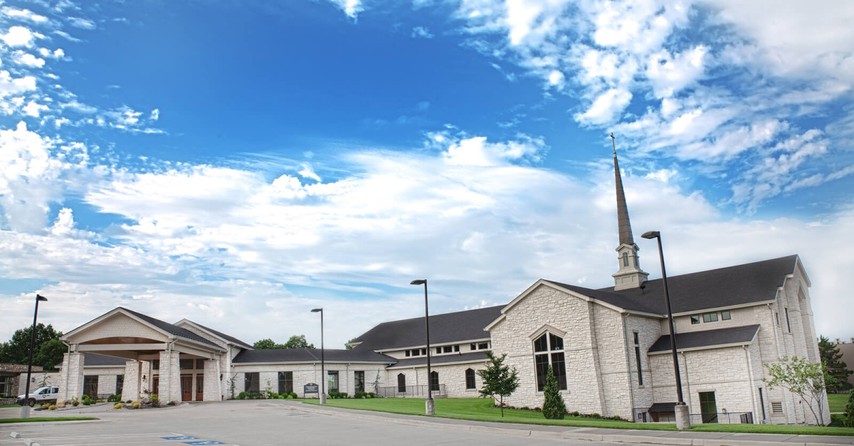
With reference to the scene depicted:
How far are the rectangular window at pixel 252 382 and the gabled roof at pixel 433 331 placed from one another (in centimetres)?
1354

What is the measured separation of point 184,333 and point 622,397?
31856mm

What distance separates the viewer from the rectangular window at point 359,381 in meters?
57.3

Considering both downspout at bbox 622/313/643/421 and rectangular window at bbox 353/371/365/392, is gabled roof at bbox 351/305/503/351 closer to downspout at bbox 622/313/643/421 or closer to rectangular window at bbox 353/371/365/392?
rectangular window at bbox 353/371/365/392

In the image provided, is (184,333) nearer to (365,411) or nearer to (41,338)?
(365,411)

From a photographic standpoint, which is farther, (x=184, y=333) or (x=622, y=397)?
(x=184, y=333)

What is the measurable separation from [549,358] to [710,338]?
938cm

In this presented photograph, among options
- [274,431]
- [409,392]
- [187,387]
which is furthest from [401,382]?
[274,431]

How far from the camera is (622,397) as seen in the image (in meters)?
36.3

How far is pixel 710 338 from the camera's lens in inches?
1457

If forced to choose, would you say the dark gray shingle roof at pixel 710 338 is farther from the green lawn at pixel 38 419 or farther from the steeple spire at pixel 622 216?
the green lawn at pixel 38 419

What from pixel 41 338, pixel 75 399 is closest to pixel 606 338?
pixel 75 399

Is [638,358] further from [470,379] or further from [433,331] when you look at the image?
[433,331]

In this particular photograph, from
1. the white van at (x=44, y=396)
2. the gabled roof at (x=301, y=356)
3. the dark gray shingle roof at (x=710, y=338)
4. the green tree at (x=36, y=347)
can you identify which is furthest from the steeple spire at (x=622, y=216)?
the green tree at (x=36, y=347)

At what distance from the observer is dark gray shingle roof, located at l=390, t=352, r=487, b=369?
172 ft
